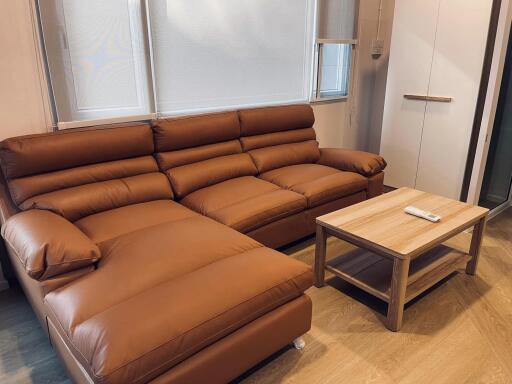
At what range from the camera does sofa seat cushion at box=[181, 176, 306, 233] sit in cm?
234

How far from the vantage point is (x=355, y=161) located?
3168mm

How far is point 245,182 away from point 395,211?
103 cm

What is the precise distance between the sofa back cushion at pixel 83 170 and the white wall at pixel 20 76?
0.20 m

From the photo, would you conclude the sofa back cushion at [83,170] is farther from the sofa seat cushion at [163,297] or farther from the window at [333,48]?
the window at [333,48]

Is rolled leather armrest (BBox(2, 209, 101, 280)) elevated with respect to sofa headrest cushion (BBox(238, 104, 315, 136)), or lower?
lower

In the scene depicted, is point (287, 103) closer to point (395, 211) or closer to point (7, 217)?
point (395, 211)

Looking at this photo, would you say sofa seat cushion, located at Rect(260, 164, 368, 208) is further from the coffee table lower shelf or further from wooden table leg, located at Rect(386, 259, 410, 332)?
wooden table leg, located at Rect(386, 259, 410, 332)

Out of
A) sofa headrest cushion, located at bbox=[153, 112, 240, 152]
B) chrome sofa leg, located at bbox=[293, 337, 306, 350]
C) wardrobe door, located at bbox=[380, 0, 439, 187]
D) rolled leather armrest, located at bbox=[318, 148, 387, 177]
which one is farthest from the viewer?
wardrobe door, located at bbox=[380, 0, 439, 187]

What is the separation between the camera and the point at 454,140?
129 inches

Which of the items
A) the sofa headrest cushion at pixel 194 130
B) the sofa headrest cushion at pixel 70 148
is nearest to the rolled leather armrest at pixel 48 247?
the sofa headrest cushion at pixel 70 148

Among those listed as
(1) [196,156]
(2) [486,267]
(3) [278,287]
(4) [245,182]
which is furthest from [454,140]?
(3) [278,287]

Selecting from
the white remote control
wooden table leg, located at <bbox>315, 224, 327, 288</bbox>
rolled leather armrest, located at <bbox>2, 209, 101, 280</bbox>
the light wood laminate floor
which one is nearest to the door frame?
the light wood laminate floor

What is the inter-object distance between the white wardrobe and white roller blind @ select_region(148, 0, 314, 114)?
830mm

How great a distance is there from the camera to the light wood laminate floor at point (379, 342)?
1.73 metres
